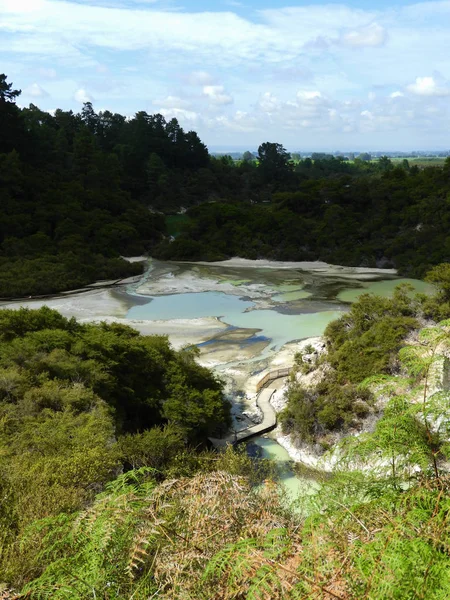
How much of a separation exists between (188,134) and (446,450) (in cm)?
7303

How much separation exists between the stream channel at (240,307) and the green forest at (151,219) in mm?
2659

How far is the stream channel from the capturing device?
2106cm

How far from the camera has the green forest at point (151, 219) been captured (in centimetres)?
4100

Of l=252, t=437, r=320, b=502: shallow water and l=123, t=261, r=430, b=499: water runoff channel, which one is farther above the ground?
l=123, t=261, r=430, b=499: water runoff channel

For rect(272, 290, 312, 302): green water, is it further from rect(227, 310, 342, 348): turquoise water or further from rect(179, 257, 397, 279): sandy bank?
rect(179, 257, 397, 279): sandy bank

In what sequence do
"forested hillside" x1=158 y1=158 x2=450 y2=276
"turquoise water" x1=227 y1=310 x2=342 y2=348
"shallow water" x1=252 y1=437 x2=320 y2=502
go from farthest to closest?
"forested hillside" x1=158 y1=158 x2=450 y2=276, "turquoise water" x1=227 y1=310 x2=342 y2=348, "shallow water" x1=252 y1=437 x2=320 y2=502

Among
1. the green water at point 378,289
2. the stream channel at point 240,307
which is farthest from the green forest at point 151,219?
the green water at point 378,289

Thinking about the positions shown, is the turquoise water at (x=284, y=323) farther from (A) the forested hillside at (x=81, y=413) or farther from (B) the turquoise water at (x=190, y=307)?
(A) the forested hillside at (x=81, y=413)

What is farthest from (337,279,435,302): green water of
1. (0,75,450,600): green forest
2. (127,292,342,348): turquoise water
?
(127,292,342,348): turquoise water

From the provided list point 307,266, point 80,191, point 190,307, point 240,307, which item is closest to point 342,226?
point 307,266

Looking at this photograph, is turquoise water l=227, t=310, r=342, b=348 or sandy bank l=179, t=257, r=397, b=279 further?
sandy bank l=179, t=257, r=397, b=279

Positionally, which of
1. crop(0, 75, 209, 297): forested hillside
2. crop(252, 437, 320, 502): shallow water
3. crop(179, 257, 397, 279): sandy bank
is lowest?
crop(252, 437, 320, 502): shallow water

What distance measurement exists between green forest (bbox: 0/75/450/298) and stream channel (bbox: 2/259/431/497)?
105 inches

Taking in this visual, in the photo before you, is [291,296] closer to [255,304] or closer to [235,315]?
[255,304]
